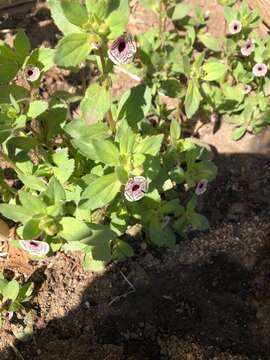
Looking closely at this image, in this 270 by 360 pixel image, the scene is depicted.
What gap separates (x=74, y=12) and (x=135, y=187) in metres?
0.66

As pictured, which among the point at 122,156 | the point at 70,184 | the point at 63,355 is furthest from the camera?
the point at 63,355

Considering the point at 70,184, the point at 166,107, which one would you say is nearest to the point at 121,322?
the point at 70,184

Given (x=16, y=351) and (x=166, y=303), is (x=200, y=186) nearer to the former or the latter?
(x=166, y=303)

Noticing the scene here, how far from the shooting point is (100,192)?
86.0 inches

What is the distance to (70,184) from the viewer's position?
2.64 m

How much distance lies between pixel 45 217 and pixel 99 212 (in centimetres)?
54

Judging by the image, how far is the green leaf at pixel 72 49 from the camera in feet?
6.50

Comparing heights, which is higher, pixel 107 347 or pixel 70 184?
pixel 70 184

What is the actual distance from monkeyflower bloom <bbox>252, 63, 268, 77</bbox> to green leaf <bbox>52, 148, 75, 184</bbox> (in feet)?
4.39

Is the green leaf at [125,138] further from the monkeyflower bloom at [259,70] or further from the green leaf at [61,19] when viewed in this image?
the monkeyflower bloom at [259,70]

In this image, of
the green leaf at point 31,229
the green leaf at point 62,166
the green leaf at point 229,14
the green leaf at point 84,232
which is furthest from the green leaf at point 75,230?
the green leaf at point 229,14

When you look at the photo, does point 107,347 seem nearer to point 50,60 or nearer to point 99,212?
point 99,212

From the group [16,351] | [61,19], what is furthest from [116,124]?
[16,351]

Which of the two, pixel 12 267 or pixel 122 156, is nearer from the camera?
pixel 122 156
